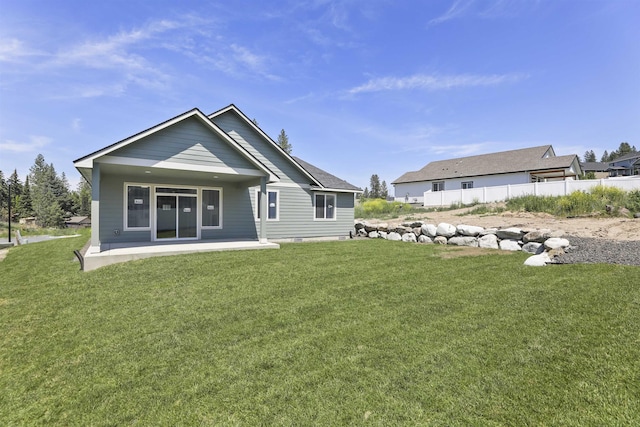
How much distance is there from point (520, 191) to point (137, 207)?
22929 millimetres

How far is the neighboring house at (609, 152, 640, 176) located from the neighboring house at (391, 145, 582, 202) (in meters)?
31.0

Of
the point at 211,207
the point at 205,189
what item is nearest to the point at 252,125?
the point at 205,189

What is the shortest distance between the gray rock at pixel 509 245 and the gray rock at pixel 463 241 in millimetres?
909

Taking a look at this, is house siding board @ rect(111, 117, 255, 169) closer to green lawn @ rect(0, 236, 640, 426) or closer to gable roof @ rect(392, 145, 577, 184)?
green lawn @ rect(0, 236, 640, 426)

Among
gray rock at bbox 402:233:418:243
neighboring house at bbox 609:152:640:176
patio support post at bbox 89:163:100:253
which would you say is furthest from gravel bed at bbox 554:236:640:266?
neighboring house at bbox 609:152:640:176

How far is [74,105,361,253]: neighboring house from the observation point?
9.50 metres

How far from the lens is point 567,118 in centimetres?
1722

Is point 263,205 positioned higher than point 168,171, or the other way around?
point 168,171

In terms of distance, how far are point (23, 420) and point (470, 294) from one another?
5950 mm

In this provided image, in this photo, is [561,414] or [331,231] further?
[331,231]

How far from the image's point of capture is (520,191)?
70.0 feet

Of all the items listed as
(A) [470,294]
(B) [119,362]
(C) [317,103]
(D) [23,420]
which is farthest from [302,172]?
(D) [23,420]

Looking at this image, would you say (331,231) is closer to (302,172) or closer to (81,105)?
(302,172)

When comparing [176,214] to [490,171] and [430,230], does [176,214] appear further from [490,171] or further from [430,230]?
[490,171]
